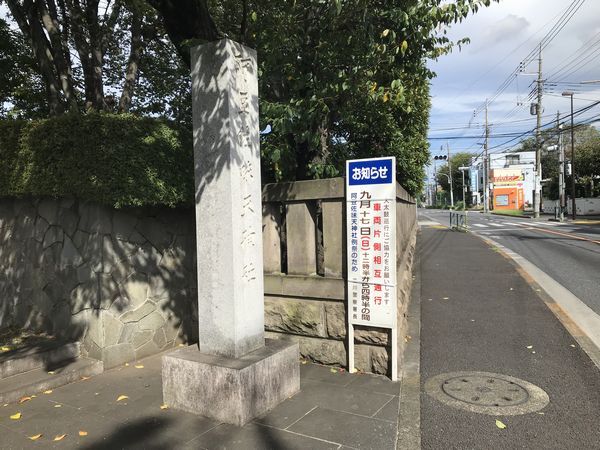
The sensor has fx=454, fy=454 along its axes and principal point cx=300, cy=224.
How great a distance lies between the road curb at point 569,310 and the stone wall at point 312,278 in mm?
2488

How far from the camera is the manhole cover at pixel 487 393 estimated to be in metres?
3.89

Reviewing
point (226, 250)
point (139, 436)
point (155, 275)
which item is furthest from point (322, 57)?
point (139, 436)

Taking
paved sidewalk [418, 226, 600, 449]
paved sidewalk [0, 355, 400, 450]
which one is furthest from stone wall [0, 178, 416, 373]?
paved sidewalk [418, 226, 600, 449]

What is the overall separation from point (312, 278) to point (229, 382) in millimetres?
1710

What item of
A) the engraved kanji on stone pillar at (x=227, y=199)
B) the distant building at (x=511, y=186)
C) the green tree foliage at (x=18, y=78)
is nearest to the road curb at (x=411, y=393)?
the engraved kanji on stone pillar at (x=227, y=199)

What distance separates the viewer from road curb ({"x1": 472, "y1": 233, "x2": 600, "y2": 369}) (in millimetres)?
5633

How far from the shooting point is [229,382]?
3.56 m

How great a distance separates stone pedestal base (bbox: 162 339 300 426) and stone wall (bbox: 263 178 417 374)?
845 millimetres

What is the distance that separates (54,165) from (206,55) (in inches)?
83.4

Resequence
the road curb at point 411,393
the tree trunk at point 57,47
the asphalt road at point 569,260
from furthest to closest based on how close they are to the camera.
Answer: the asphalt road at point 569,260, the tree trunk at point 57,47, the road curb at point 411,393

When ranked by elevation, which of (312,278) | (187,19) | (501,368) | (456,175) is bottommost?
(501,368)

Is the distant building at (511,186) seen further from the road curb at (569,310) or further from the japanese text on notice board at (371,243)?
the japanese text on notice board at (371,243)

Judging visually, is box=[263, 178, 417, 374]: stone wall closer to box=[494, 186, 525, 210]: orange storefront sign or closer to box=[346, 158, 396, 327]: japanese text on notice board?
box=[346, 158, 396, 327]: japanese text on notice board

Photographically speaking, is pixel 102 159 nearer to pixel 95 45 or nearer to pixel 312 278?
pixel 312 278
